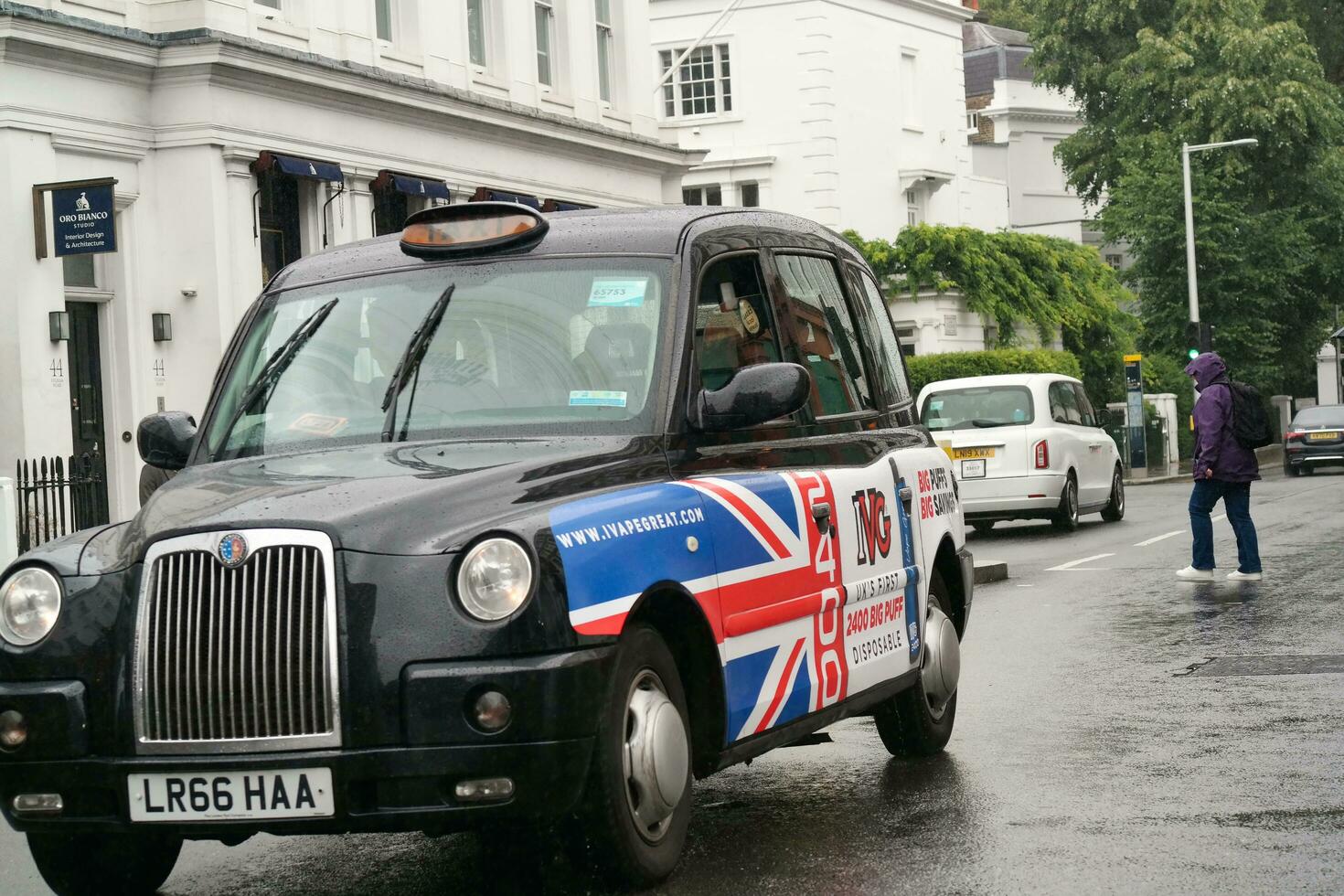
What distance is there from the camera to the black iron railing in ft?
62.2

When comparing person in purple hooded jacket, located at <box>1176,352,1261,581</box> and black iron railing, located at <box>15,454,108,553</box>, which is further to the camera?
black iron railing, located at <box>15,454,108,553</box>

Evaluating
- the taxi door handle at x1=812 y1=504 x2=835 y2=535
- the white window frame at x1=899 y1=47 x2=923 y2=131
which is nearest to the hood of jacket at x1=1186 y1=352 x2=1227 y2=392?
the taxi door handle at x1=812 y1=504 x2=835 y2=535

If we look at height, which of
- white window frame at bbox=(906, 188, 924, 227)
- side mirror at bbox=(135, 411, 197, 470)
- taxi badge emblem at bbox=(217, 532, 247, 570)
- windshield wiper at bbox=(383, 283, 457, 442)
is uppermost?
white window frame at bbox=(906, 188, 924, 227)

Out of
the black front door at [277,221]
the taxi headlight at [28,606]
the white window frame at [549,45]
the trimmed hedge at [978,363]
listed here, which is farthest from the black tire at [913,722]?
the trimmed hedge at [978,363]

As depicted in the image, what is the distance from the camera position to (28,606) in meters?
5.81

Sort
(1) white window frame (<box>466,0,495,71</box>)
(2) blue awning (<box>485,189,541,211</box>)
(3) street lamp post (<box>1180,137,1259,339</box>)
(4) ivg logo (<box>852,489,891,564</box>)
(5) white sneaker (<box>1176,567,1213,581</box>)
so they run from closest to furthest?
1. (4) ivg logo (<box>852,489,891,564</box>)
2. (5) white sneaker (<box>1176,567,1213,581</box>)
3. (2) blue awning (<box>485,189,541,211</box>)
4. (1) white window frame (<box>466,0,495,71</box>)
5. (3) street lamp post (<box>1180,137,1259,339</box>)

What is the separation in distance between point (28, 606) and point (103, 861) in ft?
3.12

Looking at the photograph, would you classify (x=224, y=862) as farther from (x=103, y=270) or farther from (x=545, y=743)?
(x=103, y=270)

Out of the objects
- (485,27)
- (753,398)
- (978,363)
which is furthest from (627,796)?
(978,363)

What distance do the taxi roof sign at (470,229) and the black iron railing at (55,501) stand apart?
40.7 feet

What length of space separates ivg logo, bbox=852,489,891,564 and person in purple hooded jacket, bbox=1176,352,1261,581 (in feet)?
32.1

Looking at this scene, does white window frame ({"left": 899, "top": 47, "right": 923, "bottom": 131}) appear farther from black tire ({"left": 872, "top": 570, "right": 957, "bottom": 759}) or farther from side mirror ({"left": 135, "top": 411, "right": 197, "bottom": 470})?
side mirror ({"left": 135, "top": 411, "right": 197, "bottom": 470})

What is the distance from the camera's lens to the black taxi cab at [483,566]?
213 inches

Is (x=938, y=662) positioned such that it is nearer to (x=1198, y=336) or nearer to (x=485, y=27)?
(x=485, y=27)
